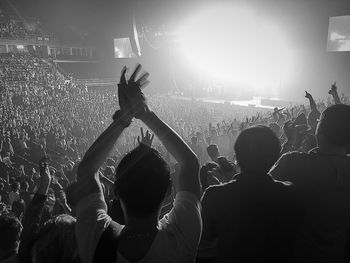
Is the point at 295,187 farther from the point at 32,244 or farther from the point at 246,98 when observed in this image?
the point at 246,98

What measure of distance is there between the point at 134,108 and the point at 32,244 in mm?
1147

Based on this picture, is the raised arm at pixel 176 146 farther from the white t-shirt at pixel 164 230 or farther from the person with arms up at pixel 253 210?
the person with arms up at pixel 253 210

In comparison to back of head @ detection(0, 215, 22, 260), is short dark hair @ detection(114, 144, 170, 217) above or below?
above

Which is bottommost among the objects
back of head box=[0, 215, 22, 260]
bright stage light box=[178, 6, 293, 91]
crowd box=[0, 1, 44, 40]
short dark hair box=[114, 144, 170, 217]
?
back of head box=[0, 215, 22, 260]

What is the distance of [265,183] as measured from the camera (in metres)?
1.78

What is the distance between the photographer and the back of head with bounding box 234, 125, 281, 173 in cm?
179


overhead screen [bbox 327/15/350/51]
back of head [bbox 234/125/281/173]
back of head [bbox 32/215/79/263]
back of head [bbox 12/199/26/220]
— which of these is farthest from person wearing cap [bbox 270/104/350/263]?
overhead screen [bbox 327/15/350/51]

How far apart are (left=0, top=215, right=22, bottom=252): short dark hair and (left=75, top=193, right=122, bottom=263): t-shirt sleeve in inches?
42.6

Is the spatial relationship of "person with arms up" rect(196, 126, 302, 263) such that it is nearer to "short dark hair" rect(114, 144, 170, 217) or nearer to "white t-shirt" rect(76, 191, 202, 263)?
"white t-shirt" rect(76, 191, 202, 263)

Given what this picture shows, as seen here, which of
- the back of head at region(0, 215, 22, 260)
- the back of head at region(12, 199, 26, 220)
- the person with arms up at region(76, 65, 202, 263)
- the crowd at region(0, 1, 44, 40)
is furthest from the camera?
the crowd at region(0, 1, 44, 40)

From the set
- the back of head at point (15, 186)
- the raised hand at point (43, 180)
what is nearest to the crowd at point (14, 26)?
the back of head at point (15, 186)

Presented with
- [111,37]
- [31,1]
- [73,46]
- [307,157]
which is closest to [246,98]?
[111,37]

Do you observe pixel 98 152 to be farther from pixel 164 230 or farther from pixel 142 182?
pixel 164 230

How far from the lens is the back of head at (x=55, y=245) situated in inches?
77.9
